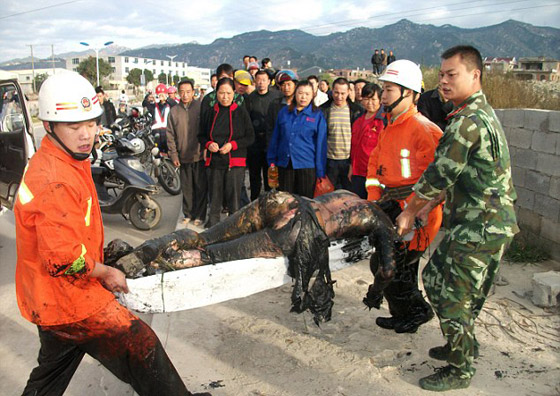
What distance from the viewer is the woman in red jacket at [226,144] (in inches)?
223

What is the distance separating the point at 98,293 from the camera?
2039 mm

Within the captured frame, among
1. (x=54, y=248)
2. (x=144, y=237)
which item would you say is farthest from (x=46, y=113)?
(x=144, y=237)

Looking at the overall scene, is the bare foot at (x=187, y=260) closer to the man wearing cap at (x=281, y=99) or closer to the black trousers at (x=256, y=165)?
the man wearing cap at (x=281, y=99)

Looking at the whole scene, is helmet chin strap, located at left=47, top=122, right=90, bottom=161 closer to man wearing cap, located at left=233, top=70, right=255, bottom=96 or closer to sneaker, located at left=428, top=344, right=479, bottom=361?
sneaker, located at left=428, top=344, right=479, bottom=361

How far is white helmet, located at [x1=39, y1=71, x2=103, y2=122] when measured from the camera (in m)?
1.93

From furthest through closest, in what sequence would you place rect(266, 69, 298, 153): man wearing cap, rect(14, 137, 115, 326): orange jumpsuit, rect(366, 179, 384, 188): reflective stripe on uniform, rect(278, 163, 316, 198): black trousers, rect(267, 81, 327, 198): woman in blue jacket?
1. rect(266, 69, 298, 153): man wearing cap
2. rect(278, 163, 316, 198): black trousers
3. rect(267, 81, 327, 198): woman in blue jacket
4. rect(366, 179, 384, 188): reflective stripe on uniform
5. rect(14, 137, 115, 326): orange jumpsuit

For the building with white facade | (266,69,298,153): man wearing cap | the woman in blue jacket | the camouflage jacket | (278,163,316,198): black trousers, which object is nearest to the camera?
the camouflage jacket

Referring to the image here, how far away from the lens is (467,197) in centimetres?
258

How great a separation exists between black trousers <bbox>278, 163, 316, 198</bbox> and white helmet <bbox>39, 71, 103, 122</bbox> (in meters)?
3.64

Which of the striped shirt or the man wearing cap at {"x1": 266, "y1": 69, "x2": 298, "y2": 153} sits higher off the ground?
the man wearing cap at {"x1": 266, "y1": 69, "x2": 298, "y2": 153}

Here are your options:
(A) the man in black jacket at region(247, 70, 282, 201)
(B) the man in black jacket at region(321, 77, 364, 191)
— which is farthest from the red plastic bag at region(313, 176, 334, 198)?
(A) the man in black jacket at region(247, 70, 282, 201)

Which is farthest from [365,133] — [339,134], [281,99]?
[281,99]

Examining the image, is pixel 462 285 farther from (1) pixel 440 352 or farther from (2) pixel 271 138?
(2) pixel 271 138

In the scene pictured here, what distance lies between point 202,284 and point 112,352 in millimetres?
592
